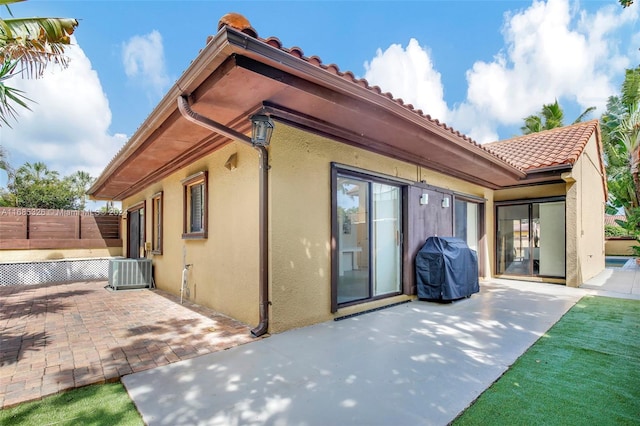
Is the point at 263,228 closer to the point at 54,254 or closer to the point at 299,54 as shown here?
the point at 299,54

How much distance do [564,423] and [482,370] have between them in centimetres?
98

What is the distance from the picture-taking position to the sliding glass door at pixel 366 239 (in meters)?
5.81

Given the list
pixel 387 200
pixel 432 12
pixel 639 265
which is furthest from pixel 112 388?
pixel 639 265

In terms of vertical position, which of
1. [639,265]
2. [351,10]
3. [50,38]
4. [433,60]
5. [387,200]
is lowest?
[639,265]

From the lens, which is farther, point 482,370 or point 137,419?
point 482,370

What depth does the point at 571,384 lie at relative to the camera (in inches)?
122

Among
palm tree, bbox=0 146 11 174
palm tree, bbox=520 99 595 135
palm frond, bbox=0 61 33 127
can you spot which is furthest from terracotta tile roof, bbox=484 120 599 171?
palm tree, bbox=520 99 595 135

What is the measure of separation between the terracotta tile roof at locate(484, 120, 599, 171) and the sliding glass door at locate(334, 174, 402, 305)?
3.49 metres

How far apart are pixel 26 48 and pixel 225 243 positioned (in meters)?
4.24

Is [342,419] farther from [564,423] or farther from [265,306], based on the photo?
[265,306]

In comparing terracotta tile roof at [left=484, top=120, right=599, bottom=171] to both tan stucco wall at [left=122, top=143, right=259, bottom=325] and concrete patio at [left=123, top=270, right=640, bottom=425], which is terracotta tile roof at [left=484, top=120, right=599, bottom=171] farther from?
tan stucco wall at [left=122, top=143, right=259, bottom=325]

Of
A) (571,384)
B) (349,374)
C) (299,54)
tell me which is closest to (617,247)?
(571,384)

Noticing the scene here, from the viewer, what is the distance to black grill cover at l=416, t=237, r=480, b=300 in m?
6.72

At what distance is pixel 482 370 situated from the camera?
3.41 m
